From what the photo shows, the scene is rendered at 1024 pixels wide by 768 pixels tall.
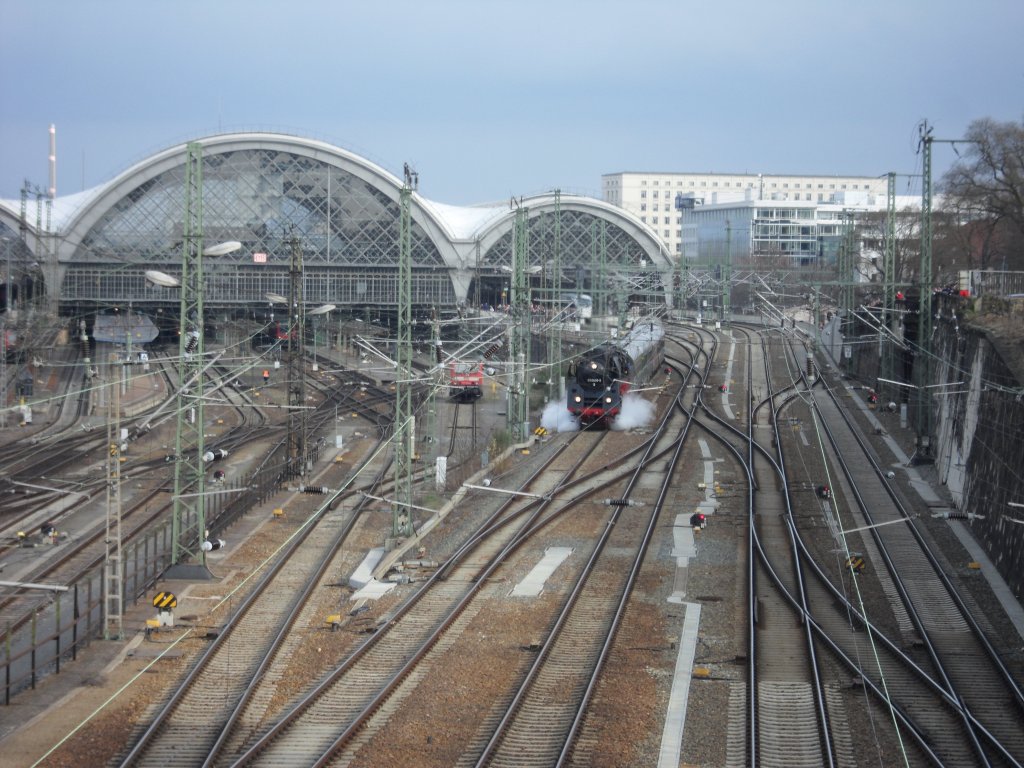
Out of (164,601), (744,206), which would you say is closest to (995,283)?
(164,601)

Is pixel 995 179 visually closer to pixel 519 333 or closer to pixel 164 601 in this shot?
pixel 519 333

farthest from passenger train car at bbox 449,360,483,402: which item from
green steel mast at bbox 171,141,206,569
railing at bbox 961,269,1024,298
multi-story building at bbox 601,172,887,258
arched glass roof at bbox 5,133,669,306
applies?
multi-story building at bbox 601,172,887,258

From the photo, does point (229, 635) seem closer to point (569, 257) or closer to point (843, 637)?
point (843, 637)

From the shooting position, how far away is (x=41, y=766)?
10.5 metres

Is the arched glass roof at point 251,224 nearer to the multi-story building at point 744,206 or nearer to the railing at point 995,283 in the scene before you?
the multi-story building at point 744,206

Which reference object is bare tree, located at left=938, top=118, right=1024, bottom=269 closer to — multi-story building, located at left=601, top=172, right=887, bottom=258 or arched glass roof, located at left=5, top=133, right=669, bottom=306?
arched glass roof, located at left=5, top=133, right=669, bottom=306

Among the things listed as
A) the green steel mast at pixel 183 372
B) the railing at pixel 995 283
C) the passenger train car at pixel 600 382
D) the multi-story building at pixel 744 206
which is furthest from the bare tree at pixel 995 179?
the multi-story building at pixel 744 206

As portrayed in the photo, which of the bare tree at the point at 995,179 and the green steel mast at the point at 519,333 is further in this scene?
the bare tree at the point at 995,179

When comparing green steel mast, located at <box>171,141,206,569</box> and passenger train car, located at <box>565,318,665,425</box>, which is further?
passenger train car, located at <box>565,318,665,425</box>

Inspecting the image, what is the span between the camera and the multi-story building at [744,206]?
97.5 meters

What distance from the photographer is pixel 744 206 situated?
333ft

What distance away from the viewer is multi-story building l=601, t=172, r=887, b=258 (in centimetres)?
9750

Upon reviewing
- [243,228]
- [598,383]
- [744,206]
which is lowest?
[598,383]

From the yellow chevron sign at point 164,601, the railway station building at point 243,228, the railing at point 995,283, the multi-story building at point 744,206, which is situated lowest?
the yellow chevron sign at point 164,601
